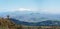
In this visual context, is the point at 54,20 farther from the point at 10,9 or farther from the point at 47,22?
the point at 10,9

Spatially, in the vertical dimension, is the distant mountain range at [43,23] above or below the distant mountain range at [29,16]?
below

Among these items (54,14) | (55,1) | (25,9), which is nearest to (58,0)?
(55,1)

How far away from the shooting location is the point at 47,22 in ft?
5.05

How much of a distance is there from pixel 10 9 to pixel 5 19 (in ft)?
0.45

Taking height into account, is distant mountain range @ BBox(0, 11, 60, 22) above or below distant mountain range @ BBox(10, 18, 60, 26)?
above

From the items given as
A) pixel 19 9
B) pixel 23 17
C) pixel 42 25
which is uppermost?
pixel 19 9

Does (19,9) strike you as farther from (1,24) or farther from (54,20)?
(54,20)

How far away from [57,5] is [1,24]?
73 cm

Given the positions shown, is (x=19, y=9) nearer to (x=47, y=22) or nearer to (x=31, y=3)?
(x=31, y=3)

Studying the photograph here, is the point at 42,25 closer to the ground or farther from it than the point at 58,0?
closer to the ground

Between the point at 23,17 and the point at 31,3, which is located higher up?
the point at 31,3

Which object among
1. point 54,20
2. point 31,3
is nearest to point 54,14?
point 54,20

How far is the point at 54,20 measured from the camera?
5.08 ft

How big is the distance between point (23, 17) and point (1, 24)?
0.28 metres
